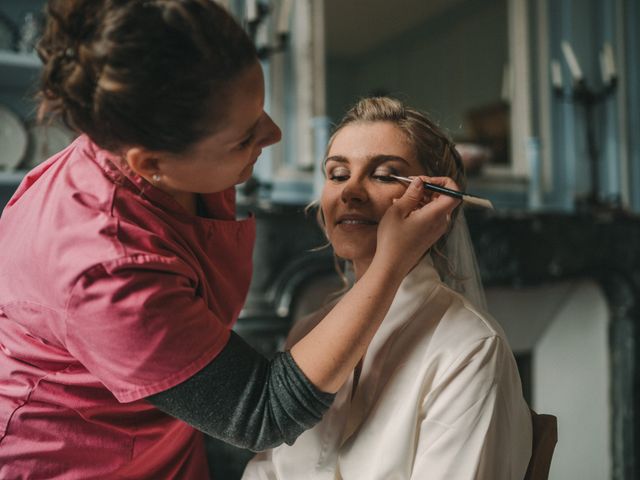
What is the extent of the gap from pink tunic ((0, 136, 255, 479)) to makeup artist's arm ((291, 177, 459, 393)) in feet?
0.44

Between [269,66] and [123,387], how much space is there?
166 cm

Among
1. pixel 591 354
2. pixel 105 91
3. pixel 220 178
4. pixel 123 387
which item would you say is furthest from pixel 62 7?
pixel 591 354

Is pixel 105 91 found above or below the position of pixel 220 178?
above

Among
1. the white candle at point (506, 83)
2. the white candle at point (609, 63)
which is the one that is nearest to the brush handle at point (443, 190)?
the white candle at point (506, 83)

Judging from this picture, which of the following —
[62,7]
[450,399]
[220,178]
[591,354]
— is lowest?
[591,354]

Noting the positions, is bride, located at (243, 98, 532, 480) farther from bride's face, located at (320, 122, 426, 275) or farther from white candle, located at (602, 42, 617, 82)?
white candle, located at (602, 42, 617, 82)

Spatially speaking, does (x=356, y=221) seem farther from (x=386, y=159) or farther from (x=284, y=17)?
(x=284, y=17)

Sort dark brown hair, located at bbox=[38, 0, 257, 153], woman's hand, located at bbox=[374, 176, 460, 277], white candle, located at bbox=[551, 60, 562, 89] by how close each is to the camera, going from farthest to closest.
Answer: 1. white candle, located at bbox=[551, 60, 562, 89]
2. woman's hand, located at bbox=[374, 176, 460, 277]
3. dark brown hair, located at bbox=[38, 0, 257, 153]

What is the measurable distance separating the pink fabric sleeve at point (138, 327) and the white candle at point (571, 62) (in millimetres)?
2597

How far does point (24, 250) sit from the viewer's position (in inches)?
29.9

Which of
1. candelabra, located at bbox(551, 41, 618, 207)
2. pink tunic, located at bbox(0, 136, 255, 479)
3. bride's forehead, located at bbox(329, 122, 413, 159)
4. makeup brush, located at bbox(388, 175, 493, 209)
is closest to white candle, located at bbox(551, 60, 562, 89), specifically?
candelabra, located at bbox(551, 41, 618, 207)

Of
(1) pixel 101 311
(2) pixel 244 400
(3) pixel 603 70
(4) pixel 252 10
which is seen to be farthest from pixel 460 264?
(3) pixel 603 70

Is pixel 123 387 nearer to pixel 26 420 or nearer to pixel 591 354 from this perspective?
pixel 26 420

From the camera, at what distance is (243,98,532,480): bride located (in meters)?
0.85
